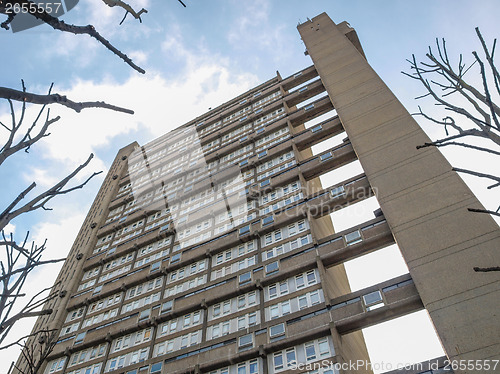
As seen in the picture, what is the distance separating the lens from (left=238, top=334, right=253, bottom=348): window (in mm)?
22625

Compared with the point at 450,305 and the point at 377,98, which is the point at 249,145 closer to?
the point at 377,98

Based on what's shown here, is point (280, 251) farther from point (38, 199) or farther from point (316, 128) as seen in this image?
point (38, 199)

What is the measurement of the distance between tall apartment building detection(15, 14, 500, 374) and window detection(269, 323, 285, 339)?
0.07 meters

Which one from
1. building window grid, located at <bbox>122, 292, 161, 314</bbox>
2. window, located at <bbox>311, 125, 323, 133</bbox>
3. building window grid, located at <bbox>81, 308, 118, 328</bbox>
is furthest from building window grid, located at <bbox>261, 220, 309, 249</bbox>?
building window grid, located at <bbox>81, 308, 118, 328</bbox>

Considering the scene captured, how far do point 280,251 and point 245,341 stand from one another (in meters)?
6.97

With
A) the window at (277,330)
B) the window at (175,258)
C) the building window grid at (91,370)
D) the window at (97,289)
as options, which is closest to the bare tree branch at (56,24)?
the window at (277,330)

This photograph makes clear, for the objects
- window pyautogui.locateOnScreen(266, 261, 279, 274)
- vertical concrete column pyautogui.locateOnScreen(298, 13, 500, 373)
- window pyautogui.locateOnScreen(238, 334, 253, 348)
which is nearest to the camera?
vertical concrete column pyautogui.locateOnScreen(298, 13, 500, 373)

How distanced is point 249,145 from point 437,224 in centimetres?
2434

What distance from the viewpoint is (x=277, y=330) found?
22.5m

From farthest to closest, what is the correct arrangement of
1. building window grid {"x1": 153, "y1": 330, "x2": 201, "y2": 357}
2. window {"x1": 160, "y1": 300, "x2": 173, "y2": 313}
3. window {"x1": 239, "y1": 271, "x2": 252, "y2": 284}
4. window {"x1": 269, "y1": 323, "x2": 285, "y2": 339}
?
window {"x1": 160, "y1": 300, "x2": 173, "y2": 313}, window {"x1": 239, "y1": 271, "x2": 252, "y2": 284}, building window grid {"x1": 153, "y1": 330, "x2": 201, "y2": 357}, window {"x1": 269, "y1": 323, "x2": 285, "y2": 339}

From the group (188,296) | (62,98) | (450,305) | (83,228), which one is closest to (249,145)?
(188,296)

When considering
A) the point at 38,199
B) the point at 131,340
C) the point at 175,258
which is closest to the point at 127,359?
the point at 131,340

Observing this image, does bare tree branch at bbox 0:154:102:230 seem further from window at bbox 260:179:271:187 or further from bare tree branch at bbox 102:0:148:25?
window at bbox 260:179:271:187

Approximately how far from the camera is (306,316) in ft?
73.1
